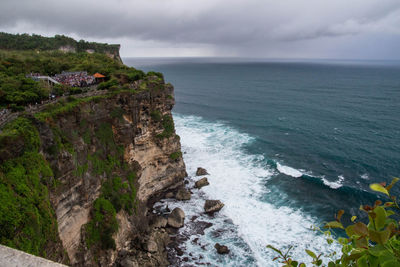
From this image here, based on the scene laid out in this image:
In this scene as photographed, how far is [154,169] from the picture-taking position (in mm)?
40312

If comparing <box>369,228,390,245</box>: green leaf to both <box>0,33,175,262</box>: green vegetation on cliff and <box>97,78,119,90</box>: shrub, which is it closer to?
<box>0,33,175,262</box>: green vegetation on cliff

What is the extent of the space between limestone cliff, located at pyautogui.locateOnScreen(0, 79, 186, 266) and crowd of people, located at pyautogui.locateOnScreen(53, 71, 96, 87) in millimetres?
9213

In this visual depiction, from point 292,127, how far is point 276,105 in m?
21.5

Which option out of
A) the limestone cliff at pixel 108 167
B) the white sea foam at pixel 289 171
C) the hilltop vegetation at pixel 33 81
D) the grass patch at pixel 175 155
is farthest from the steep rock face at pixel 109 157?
the white sea foam at pixel 289 171

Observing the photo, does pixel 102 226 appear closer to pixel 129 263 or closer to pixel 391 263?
pixel 129 263

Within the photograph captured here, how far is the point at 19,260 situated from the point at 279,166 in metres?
48.3

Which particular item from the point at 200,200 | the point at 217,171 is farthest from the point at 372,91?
the point at 200,200

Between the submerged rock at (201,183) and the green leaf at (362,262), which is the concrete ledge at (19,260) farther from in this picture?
the submerged rock at (201,183)

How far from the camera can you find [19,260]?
439cm

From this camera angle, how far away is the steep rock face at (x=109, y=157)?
2364 cm

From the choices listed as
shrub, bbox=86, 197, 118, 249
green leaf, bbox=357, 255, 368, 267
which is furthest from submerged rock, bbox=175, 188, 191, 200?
green leaf, bbox=357, 255, 368, 267

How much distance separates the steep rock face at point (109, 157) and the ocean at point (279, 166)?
5745mm

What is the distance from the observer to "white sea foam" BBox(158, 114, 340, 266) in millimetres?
30938

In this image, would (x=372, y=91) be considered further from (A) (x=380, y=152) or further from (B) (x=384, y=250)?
(B) (x=384, y=250)
